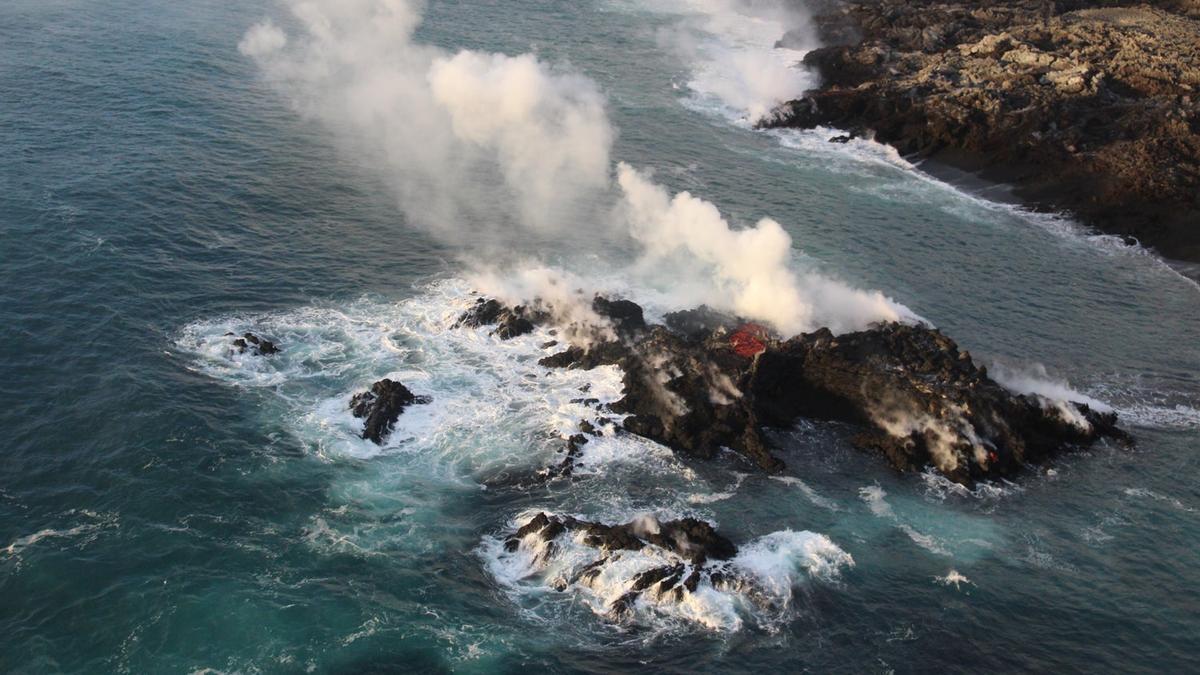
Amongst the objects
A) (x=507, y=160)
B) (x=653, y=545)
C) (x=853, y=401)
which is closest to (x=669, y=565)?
(x=653, y=545)

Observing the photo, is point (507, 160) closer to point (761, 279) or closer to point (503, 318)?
point (503, 318)

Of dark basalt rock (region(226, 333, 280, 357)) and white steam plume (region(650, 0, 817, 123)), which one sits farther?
white steam plume (region(650, 0, 817, 123))

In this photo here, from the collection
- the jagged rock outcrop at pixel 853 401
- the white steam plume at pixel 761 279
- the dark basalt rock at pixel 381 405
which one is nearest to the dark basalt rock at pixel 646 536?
the jagged rock outcrop at pixel 853 401

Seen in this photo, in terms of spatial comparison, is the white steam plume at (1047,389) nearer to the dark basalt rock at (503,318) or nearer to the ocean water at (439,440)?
the ocean water at (439,440)

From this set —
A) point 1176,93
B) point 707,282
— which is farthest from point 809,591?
point 1176,93

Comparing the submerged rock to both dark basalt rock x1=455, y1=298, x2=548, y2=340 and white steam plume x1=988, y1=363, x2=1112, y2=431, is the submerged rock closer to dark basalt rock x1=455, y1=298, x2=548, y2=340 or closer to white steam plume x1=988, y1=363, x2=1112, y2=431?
white steam plume x1=988, y1=363, x2=1112, y2=431

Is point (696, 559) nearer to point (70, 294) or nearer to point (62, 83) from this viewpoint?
point (70, 294)

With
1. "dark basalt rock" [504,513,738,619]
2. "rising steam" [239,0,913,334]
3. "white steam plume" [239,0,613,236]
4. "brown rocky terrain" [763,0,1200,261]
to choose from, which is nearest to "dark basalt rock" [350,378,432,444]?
"dark basalt rock" [504,513,738,619]
